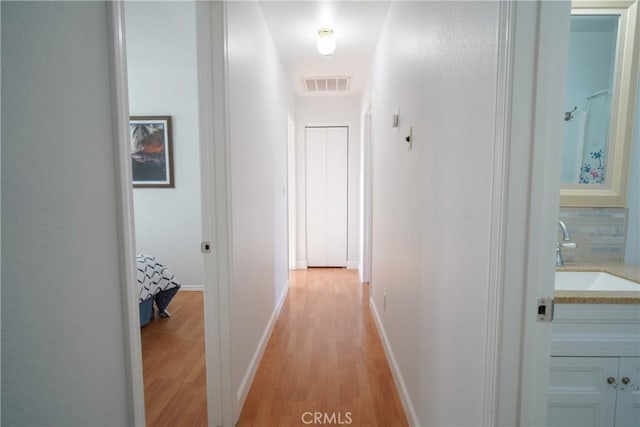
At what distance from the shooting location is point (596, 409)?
1.16 metres

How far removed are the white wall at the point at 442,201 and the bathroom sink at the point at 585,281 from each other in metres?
0.62

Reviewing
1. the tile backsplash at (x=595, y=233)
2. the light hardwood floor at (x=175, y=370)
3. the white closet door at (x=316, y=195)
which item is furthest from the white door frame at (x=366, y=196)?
the tile backsplash at (x=595, y=233)

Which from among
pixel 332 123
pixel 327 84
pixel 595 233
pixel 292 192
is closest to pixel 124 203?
pixel 595 233

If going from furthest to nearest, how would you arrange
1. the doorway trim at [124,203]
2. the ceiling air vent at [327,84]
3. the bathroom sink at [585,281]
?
1. the ceiling air vent at [327,84]
2. the bathroom sink at [585,281]
3. the doorway trim at [124,203]

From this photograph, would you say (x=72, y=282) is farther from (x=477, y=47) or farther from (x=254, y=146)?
(x=254, y=146)

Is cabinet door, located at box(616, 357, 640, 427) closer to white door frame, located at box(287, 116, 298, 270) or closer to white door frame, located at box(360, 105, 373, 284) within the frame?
white door frame, located at box(360, 105, 373, 284)

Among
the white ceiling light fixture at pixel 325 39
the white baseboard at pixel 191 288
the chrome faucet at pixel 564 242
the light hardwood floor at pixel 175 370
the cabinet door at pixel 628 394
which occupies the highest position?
the white ceiling light fixture at pixel 325 39

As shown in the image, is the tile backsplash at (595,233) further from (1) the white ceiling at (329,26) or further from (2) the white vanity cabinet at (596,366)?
(1) the white ceiling at (329,26)

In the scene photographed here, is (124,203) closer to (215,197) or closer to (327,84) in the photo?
(215,197)

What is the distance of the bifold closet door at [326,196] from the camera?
465cm

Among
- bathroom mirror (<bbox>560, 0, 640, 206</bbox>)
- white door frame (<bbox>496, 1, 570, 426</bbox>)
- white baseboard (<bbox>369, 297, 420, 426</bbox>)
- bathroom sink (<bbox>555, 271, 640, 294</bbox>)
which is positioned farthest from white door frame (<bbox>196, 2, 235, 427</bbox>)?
bathroom mirror (<bbox>560, 0, 640, 206</bbox>)

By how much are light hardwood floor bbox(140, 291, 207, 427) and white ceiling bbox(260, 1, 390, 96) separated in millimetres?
2637

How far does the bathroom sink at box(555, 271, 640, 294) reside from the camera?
1.40 meters

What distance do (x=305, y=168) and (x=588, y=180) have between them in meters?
3.51
